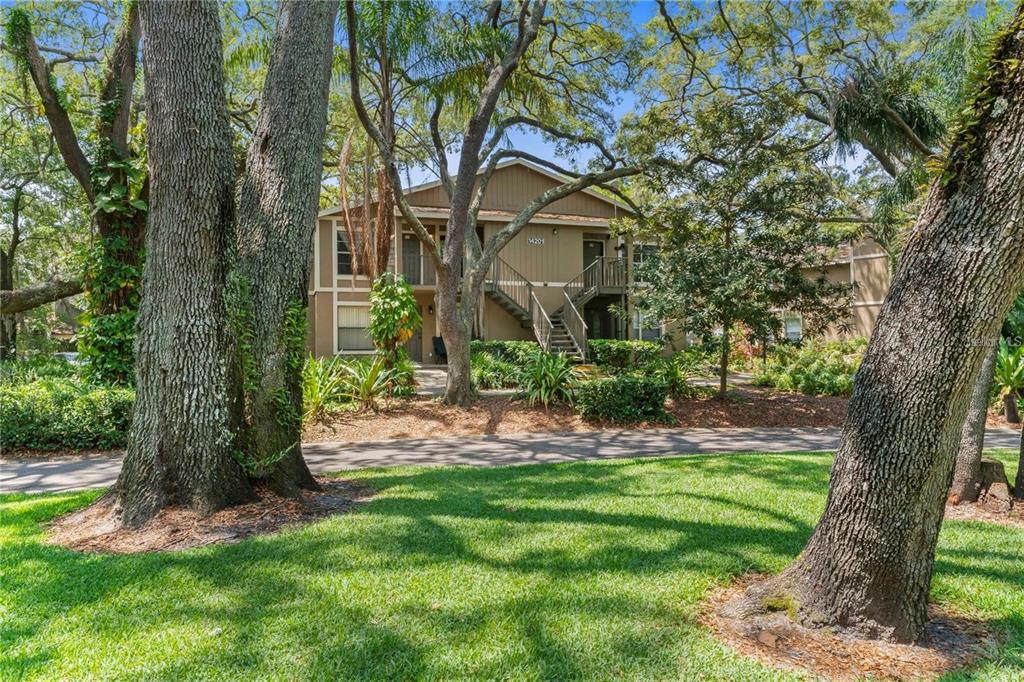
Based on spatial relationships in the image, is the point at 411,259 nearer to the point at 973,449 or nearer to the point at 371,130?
the point at 371,130

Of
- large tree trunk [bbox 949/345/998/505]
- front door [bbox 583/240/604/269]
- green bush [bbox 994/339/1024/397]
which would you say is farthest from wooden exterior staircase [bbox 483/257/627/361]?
large tree trunk [bbox 949/345/998/505]

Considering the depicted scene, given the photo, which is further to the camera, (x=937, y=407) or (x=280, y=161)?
(x=280, y=161)

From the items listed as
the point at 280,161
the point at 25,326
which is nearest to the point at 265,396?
the point at 280,161

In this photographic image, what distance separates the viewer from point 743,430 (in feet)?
35.4

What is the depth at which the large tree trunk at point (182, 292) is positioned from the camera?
4617 millimetres

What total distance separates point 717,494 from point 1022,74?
4159 mm

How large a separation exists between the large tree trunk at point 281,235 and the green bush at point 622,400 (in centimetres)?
658

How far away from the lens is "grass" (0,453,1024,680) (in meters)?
2.67

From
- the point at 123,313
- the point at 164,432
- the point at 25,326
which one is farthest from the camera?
the point at 25,326

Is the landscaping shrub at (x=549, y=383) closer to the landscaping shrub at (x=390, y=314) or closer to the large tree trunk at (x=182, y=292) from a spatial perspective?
the landscaping shrub at (x=390, y=314)

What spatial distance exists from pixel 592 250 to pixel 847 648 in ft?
69.7

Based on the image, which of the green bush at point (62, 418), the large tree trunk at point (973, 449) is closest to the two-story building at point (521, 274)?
the green bush at point (62, 418)

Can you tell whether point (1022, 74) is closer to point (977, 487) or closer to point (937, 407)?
point (937, 407)

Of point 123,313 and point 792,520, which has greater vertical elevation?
point 123,313
